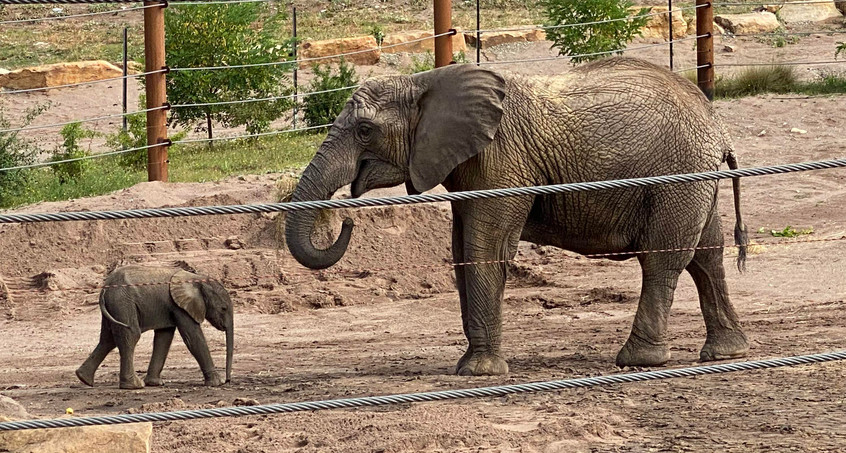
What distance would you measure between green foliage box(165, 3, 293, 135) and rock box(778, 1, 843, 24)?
13.2 m

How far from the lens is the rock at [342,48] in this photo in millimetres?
23703

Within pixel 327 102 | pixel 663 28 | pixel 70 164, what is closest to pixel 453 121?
pixel 70 164

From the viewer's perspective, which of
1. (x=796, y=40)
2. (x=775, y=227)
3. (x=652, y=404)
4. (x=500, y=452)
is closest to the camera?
(x=500, y=452)

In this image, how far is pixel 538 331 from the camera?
10.6 meters

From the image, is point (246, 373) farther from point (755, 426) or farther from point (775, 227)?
point (775, 227)

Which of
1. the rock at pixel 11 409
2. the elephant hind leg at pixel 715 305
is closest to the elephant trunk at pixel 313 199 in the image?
the rock at pixel 11 409

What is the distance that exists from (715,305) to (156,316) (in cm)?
382

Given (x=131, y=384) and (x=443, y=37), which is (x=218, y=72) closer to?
(x=443, y=37)

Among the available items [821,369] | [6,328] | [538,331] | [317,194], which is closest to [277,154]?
[6,328]

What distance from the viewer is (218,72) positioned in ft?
58.4

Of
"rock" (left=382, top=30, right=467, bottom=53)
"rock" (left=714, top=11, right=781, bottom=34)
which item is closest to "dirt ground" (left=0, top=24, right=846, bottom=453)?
"rock" (left=382, top=30, right=467, bottom=53)

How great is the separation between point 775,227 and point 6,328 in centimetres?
705

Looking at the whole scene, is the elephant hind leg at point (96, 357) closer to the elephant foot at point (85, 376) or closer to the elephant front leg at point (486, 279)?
the elephant foot at point (85, 376)

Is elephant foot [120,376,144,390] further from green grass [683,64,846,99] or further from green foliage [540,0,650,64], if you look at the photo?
green foliage [540,0,650,64]
